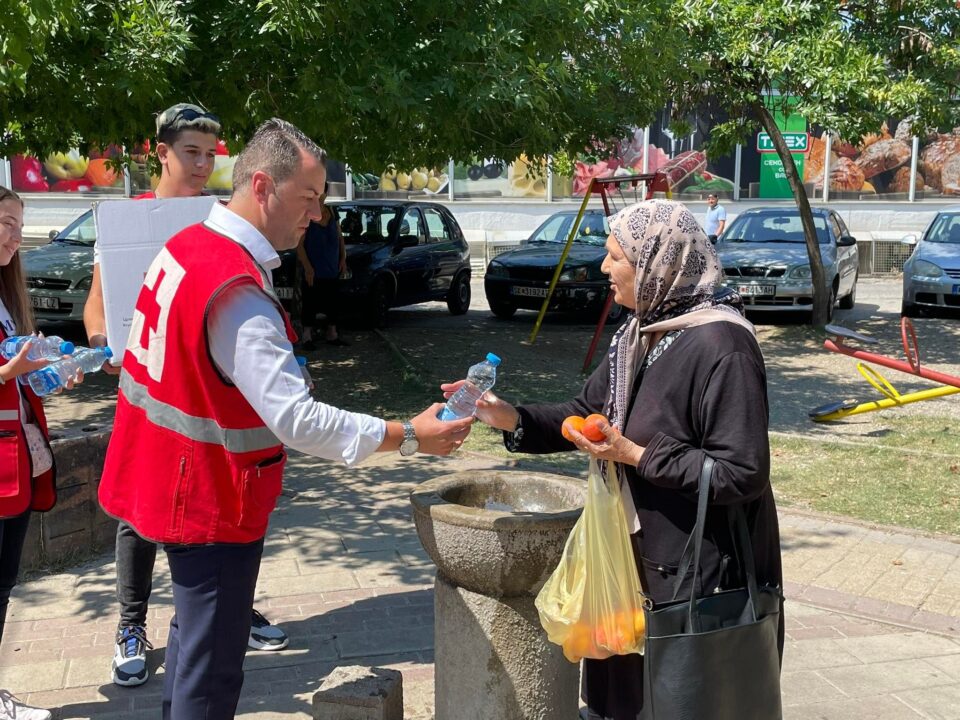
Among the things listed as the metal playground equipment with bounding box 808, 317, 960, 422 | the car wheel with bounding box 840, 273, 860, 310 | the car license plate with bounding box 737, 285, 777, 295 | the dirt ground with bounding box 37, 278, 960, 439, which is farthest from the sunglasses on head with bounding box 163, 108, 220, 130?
the car wheel with bounding box 840, 273, 860, 310

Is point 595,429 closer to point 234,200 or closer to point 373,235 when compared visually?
point 234,200

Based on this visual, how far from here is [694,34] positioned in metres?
12.8

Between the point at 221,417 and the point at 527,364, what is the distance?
9129 mm

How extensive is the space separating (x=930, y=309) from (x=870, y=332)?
66.9 inches

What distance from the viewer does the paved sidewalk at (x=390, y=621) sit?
413 centimetres

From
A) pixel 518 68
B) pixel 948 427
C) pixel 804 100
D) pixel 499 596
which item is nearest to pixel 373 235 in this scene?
pixel 804 100

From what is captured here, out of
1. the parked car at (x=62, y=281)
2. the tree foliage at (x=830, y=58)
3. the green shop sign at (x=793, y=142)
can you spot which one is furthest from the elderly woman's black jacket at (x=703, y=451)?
the green shop sign at (x=793, y=142)

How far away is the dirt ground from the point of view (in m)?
9.59

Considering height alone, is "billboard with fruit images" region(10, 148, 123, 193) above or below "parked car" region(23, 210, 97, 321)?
above

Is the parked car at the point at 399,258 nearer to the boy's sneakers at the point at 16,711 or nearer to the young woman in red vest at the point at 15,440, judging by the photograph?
the young woman in red vest at the point at 15,440

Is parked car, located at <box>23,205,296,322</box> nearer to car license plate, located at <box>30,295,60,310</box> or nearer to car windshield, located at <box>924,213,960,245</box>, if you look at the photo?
car license plate, located at <box>30,295,60,310</box>

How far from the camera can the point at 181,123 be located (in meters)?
4.08

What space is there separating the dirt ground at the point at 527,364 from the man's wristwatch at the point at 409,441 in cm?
572

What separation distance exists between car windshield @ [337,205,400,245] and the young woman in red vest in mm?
11008
